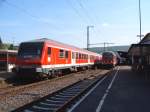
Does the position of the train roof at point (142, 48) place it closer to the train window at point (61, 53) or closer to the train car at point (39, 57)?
the train window at point (61, 53)

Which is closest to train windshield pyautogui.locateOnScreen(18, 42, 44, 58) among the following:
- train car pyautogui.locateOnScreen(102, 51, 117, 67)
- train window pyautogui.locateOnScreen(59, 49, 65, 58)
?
train window pyautogui.locateOnScreen(59, 49, 65, 58)

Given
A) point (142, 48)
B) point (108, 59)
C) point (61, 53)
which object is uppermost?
point (142, 48)

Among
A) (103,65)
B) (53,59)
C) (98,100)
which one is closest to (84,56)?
(103,65)

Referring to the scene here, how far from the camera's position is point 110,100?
14.7m

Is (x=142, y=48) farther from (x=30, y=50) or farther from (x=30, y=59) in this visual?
(x=30, y=59)

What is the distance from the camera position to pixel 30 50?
84.8 ft

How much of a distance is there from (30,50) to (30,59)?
0.90 metres

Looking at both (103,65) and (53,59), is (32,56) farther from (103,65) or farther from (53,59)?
(103,65)

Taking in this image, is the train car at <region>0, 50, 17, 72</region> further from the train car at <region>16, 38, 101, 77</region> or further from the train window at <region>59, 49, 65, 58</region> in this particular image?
the train car at <region>16, 38, 101, 77</region>

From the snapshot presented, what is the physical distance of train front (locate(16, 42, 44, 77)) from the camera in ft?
81.6

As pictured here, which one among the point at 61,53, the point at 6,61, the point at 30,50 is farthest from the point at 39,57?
the point at 6,61

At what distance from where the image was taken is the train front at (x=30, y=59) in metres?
24.9

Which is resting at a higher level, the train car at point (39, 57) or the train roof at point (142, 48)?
the train roof at point (142, 48)

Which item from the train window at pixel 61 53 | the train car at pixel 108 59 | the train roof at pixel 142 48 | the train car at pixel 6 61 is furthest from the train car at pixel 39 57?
the train car at pixel 108 59
